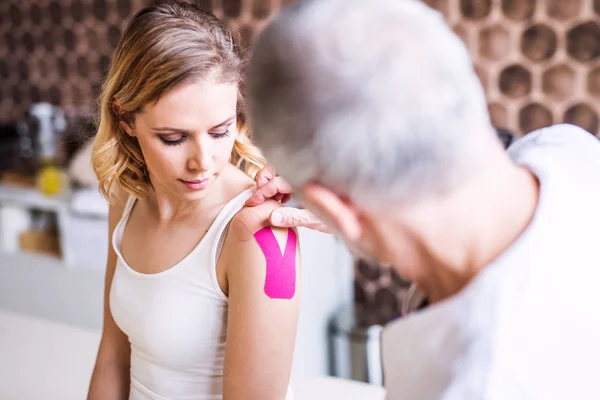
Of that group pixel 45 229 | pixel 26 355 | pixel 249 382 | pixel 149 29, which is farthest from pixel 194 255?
pixel 45 229

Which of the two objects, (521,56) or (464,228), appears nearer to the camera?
(464,228)

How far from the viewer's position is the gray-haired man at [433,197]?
0.60 m

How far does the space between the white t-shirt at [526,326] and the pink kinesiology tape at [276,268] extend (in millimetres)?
321

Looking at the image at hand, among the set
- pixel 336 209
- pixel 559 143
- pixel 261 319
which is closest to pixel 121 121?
pixel 261 319

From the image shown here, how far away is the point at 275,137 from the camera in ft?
2.11

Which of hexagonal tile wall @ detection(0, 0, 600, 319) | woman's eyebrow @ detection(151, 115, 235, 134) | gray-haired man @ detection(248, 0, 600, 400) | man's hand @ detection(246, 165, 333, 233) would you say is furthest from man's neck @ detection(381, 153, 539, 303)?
hexagonal tile wall @ detection(0, 0, 600, 319)

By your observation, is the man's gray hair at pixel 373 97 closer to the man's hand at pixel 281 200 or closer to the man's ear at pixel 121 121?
the man's hand at pixel 281 200

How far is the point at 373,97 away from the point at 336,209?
12cm

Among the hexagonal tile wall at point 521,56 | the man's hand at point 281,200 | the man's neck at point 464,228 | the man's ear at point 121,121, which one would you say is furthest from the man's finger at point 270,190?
the hexagonal tile wall at point 521,56

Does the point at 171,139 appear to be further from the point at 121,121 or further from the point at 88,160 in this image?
the point at 88,160

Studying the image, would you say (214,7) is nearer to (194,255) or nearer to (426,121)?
(194,255)

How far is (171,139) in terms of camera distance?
1027 millimetres

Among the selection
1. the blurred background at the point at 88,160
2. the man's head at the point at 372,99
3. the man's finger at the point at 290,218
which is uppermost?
the man's head at the point at 372,99

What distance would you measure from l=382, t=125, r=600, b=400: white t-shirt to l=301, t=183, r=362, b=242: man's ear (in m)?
A: 0.12
